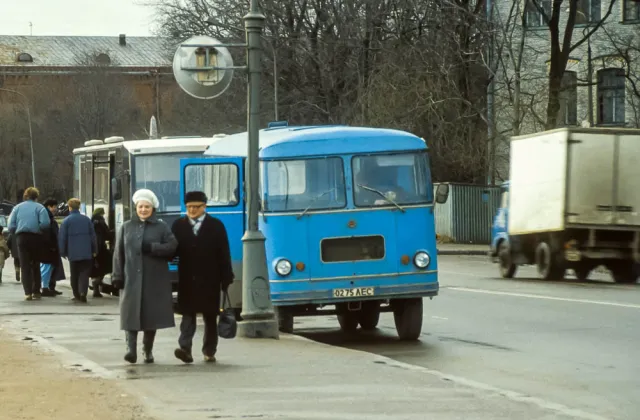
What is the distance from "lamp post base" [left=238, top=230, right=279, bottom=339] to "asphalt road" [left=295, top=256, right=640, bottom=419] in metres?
1.15

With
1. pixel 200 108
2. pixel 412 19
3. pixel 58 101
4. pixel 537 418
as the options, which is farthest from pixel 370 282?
pixel 58 101

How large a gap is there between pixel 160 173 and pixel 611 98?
1470 inches

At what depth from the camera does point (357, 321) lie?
19.8 meters

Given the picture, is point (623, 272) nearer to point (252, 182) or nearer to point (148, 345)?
point (252, 182)

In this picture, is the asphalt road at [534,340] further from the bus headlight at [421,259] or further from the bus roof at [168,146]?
the bus roof at [168,146]

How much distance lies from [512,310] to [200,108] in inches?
1713

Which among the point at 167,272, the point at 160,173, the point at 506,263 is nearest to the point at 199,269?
the point at 167,272

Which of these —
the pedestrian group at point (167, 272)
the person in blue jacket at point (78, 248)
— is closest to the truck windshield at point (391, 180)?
the pedestrian group at point (167, 272)

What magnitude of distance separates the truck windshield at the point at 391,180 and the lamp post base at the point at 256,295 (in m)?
1.55

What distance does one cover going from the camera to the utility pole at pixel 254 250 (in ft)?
55.0

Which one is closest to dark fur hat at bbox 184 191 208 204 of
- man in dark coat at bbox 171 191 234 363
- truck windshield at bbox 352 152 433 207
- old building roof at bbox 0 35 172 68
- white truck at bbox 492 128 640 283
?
man in dark coat at bbox 171 191 234 363

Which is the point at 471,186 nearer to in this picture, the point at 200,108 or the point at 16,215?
the point at 200,108

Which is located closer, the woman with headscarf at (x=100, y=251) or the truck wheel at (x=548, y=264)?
the woman with headscarf at (x=100, y=251)

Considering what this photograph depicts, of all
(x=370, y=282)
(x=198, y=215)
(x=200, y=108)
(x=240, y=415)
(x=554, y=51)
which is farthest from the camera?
(x=200, y=108)
